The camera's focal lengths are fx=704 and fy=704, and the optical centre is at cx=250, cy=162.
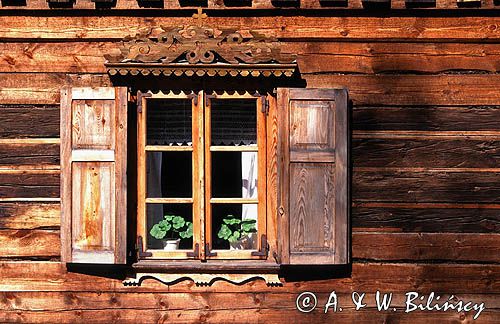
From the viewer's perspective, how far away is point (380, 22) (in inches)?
201

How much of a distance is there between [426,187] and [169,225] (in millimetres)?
1879

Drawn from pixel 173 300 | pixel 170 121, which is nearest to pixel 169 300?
pixel 173 300

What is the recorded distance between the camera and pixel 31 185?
16.8 ft

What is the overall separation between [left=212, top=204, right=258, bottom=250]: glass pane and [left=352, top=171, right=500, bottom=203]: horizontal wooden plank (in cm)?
77

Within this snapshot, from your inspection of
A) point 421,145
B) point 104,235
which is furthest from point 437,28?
point 104,235

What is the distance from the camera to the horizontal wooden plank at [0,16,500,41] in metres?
5.09

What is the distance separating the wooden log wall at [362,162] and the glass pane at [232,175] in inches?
27.3

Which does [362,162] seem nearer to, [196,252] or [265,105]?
[265,105]

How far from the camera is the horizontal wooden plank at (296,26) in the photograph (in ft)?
16.7

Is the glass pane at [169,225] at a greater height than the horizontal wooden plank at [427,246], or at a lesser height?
greater

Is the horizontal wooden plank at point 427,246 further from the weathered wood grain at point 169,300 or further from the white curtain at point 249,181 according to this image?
the white curtain at point 249,181

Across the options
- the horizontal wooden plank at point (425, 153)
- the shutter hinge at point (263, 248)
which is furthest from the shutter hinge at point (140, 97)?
the horizontal wooden plank at point (425, 153)

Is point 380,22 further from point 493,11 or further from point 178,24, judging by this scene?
point 178,24

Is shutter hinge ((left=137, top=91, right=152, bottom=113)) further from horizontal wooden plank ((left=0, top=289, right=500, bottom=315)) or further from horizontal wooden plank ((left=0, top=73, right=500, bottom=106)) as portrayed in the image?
horizontal wooden plank ((left=0, top=289, right=500, bottom=315))
